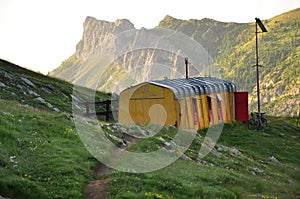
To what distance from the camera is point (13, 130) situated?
22.6 m

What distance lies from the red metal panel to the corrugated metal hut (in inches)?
305

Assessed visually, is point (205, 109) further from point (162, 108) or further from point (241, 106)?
point (241, 106)

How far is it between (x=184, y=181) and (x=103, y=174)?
13.6ft

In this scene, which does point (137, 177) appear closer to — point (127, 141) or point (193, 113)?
point (127, 141)

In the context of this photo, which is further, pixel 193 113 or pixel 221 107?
pixel 221 107

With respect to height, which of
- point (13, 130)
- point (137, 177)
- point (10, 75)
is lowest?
point (137, 177)

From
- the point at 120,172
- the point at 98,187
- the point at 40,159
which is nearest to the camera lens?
the point at 98,187

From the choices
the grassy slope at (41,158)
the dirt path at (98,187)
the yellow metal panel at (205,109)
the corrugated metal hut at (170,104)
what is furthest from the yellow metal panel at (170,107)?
the dirt path at (98,187)

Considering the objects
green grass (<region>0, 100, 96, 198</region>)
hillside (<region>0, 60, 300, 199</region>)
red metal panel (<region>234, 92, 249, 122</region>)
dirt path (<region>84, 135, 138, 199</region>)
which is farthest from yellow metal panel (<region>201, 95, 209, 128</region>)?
dirt path (<region>84, 135, 138, 199</region>)

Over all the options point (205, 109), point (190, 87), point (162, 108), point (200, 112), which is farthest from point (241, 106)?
point (162, 108)

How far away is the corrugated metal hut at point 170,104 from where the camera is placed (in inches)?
1590

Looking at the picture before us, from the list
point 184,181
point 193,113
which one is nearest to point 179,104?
point 193,113

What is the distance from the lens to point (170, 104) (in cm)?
4028

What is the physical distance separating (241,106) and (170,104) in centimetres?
1779
